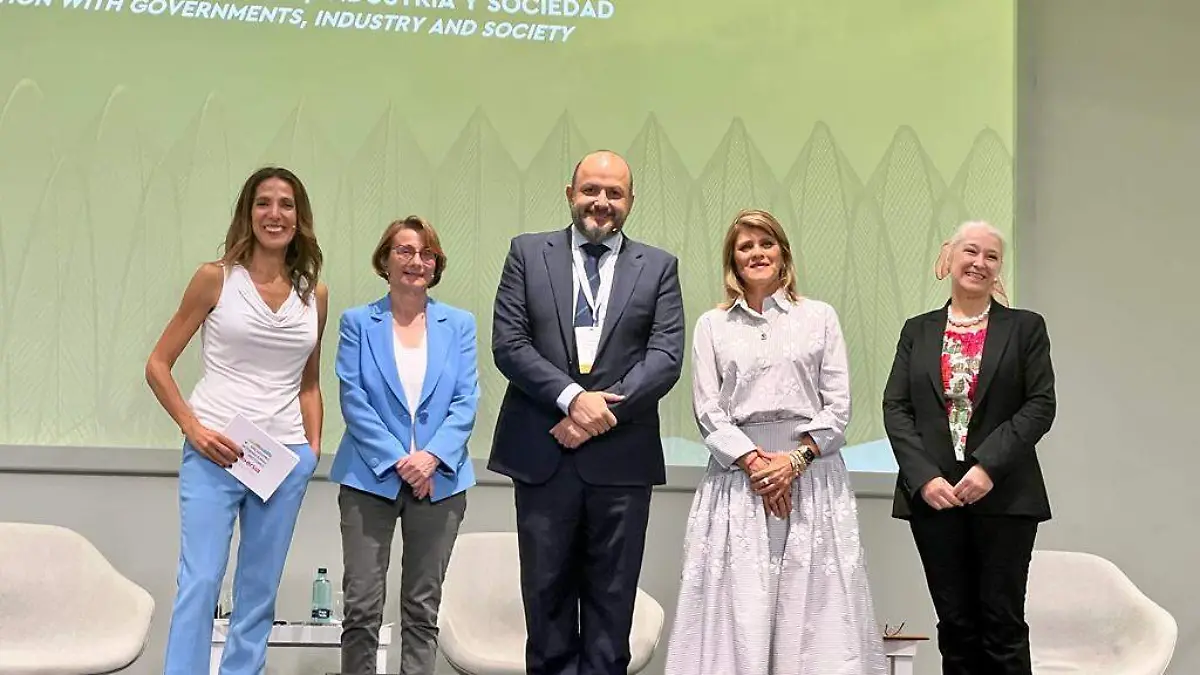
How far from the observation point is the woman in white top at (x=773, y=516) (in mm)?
3408

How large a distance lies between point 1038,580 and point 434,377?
8.28 ft

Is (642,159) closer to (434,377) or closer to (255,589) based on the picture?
(434,377)

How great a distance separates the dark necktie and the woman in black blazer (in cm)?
107

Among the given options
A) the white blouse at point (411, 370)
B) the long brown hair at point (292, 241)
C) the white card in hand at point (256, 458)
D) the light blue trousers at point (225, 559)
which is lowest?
the light blue trousers at point (225, 559)

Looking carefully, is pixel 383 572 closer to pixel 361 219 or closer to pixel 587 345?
pixel 587 345

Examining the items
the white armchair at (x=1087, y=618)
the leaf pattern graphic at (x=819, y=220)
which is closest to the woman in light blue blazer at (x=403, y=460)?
the leaf pattern graphic at (x=819, y=220)

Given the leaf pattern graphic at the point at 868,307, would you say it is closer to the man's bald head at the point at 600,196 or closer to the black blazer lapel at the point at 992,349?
the black blazer lapel at the point at 992,349

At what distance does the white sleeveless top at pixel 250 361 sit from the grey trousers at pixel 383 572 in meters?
0.35

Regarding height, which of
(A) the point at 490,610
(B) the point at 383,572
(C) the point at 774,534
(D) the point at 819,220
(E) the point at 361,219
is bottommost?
(A) the point at 490,610

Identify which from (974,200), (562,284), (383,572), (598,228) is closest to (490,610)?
(383,572)

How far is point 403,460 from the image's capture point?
371 centimetres

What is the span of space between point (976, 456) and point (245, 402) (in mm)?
2107

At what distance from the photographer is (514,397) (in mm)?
3361

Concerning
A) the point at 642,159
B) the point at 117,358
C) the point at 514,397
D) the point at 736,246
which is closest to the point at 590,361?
the point at 514,397
